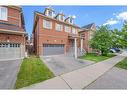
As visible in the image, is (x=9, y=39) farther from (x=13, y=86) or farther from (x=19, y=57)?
(x=13, y=86)

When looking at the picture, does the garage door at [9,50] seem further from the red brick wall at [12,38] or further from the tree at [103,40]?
the tree at [103,40]

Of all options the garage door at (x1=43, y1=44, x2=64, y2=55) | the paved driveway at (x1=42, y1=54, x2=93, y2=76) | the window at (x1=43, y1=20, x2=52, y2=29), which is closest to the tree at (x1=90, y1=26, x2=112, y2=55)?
the garage door at (x1=43, y1=44, x2=64, y2=55)

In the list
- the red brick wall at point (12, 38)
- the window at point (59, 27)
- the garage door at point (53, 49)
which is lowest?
the garage door at point (53, 49)

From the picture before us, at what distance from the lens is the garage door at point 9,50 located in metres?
12.7

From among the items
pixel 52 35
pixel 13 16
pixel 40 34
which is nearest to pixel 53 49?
pixel 52 35

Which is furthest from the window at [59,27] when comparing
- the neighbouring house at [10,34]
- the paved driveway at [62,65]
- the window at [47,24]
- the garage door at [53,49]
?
the paved driveway at [62,65]

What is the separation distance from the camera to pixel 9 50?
13227mm

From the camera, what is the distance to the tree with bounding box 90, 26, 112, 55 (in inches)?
881

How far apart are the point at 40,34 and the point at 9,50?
5091mm

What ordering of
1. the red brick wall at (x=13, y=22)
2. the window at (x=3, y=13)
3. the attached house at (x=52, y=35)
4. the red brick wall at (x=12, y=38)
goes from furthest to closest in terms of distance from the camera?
the attached house at (x=52, y=35) < the window at (x=3, y=13) < the red brick wall at (x=13, y=22) < the red brick wall at (x=12, y=38)

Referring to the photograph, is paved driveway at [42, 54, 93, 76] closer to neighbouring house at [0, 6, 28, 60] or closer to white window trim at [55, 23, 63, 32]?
neighbouring house at [0, 6, 28, 60]

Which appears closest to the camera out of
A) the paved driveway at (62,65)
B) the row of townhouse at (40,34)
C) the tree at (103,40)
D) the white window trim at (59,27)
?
the paved driveway at (62,65)

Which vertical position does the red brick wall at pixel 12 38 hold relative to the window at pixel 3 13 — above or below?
below
